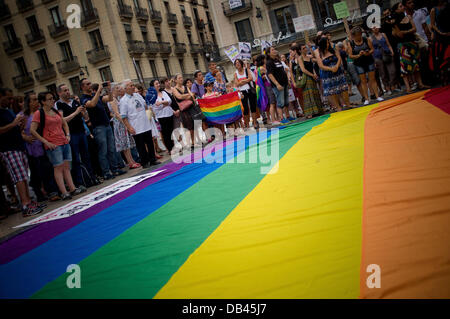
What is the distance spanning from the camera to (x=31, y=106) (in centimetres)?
605

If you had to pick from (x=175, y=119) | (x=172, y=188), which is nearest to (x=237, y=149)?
(x=172, y=188)

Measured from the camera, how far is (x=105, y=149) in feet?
23.2

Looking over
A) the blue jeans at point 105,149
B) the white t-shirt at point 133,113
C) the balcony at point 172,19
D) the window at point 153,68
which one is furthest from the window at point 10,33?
the white t-shirt at point 133,113

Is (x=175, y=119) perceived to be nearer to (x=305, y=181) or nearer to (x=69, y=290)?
(x=305, y=181)

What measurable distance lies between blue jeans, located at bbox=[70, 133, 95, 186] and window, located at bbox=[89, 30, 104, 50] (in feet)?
88.8

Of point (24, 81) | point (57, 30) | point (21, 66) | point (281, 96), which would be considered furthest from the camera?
point (21, 66)

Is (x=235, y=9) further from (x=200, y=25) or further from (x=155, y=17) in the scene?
(x=200, y=25)

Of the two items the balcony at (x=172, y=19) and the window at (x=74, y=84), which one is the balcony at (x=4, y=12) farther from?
the balcony at (x=172, y=19)

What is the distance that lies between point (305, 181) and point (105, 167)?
5212 mm

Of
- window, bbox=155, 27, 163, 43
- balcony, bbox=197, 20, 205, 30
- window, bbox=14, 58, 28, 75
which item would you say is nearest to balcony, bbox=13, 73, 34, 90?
window, bbox=14, 58, 28, 75

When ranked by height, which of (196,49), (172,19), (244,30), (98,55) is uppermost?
(172,19)

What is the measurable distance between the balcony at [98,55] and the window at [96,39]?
1.63ft

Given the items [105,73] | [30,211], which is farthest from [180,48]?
[30,211]

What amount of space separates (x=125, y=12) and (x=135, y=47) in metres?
3.26
